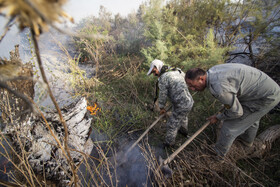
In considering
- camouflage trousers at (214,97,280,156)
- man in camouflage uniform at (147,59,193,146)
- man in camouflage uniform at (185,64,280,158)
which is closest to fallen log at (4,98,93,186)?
man in camouflage uniform at (147,59,193,146)

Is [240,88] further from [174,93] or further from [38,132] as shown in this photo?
[38,132]

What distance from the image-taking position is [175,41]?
4.97 meters

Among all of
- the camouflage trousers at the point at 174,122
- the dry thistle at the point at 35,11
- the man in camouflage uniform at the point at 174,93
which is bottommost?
the camouflage trousers at the point at 174,122

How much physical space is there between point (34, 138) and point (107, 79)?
3668 millimetres

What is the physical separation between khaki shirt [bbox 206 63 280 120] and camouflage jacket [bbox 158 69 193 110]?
750mm

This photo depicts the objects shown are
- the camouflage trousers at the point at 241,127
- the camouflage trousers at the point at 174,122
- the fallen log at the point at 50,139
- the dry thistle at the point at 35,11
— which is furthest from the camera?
the camouflage trousers at the point at 174,122

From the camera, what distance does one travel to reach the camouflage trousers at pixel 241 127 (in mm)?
2293

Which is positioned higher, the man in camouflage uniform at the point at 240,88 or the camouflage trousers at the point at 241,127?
the man in camouflage uniform at the point at 240,88

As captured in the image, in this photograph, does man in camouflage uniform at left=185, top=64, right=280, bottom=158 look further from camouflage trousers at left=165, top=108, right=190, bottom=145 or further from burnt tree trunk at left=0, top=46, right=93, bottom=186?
burnt tree trunk at left=0, top=46, right=93, bottom=186

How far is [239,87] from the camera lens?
6.82 ft

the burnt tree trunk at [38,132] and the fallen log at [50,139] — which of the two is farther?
the fallen log at [50,139]

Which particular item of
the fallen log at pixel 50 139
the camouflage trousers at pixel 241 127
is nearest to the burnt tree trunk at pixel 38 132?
the fallen log at pixel 50 139

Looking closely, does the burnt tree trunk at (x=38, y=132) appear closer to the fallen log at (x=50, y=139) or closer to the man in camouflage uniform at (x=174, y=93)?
the fallen log at (x=50, y=139)

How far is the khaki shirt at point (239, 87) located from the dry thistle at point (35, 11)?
6.81 ft
